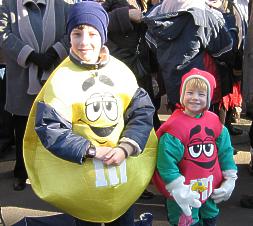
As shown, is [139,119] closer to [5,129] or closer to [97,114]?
[97,114]

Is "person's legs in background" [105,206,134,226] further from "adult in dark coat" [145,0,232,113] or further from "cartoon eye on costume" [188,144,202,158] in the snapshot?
"adult in dark coat" [145,0,232,113]

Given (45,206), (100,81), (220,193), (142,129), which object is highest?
(100,81)

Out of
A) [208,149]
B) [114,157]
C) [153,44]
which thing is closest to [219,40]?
[153,44]

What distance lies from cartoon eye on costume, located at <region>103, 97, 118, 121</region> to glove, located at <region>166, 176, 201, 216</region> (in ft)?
1.65

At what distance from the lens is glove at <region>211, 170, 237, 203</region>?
2.76 m

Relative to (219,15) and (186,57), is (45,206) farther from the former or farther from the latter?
(219,15)

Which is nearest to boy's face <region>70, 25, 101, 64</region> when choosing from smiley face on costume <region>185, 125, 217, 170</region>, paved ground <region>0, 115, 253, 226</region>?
smiley face on costume <region>185, 125, 217, 170</region>

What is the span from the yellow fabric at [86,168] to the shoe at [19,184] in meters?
1.84

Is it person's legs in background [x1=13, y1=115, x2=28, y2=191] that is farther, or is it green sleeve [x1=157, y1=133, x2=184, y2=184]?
person's legs in background [x1=13, y1=115, x2=28, y2=191]

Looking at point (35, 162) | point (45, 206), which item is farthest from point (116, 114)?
point (45, 206)

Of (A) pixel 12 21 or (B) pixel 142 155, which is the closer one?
(B) pixel 142 155

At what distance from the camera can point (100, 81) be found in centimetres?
243

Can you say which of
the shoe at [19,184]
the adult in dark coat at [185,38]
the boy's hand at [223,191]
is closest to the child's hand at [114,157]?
the boy's hand at [223,191]

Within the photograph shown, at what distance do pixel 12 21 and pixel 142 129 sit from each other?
68.2 inches
